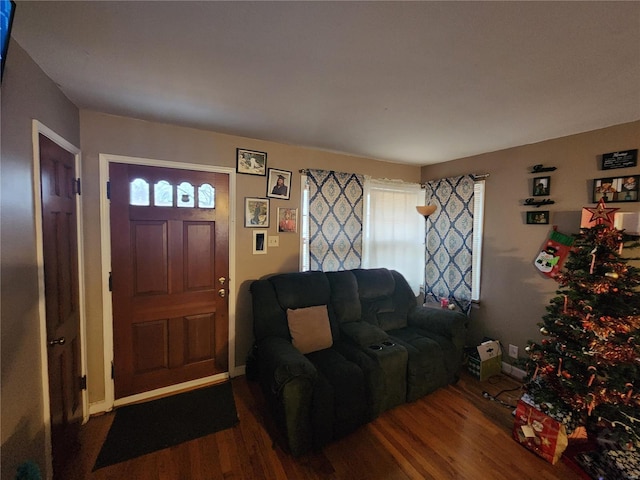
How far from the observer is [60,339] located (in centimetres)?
156

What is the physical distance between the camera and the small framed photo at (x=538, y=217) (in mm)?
2439

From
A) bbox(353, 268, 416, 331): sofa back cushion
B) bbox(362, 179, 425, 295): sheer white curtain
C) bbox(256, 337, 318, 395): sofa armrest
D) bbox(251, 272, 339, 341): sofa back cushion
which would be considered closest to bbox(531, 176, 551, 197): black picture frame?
bbox(362, 179, 425, 295): sheer white curtain

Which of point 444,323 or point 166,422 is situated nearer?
point 166,422

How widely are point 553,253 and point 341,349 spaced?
211cm

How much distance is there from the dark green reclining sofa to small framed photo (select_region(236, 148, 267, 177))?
1.06m

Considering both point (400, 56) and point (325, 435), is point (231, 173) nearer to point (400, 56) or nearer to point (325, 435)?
point (400, 56)

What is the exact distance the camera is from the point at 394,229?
3.44 meters

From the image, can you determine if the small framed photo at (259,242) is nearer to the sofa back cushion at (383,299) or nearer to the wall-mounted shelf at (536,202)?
the sofa back cushion at (383,299)

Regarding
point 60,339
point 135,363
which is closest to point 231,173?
point 60,339

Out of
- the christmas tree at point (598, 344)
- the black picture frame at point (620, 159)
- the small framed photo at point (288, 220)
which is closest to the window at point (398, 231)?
the small framed photo at point (288, 220)

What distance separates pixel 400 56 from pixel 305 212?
1.81 metres

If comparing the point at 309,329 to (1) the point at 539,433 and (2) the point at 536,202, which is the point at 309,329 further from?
(2) the point at 536,202

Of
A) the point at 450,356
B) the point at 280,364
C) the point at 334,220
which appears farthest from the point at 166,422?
the point at 450,356

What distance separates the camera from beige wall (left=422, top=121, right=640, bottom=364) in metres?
2.18
